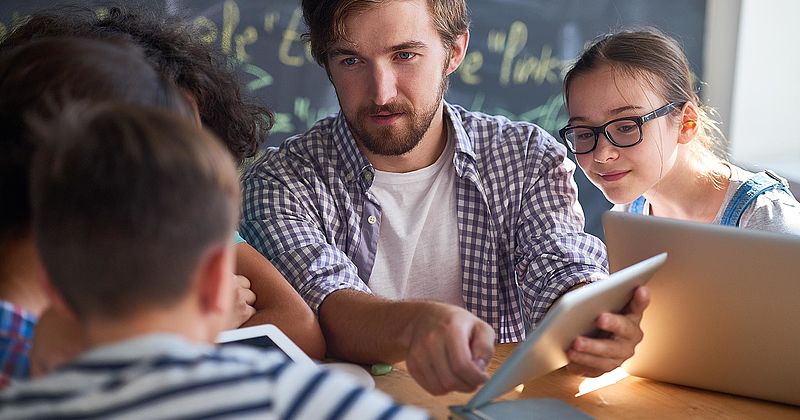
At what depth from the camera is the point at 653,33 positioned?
2.01 m

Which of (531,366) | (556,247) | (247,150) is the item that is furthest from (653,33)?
(531,366)

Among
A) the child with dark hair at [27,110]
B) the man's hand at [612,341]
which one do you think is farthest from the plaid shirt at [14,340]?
the man's hand at [612,341]

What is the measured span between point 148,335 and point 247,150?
1108mm

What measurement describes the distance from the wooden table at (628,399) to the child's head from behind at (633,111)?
66 cm

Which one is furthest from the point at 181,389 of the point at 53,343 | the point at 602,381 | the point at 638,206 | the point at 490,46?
the point at 490,46

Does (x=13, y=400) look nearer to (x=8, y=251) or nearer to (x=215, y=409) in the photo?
(x=215, y=409)

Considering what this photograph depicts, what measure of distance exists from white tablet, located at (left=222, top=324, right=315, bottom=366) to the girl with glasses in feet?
2.95

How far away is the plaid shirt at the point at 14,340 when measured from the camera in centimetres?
89

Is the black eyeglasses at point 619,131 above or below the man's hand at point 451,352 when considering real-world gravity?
above

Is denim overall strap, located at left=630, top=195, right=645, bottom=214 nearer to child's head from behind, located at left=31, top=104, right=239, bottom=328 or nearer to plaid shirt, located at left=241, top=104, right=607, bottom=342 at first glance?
plaid shirt, located at left=241, top=104, right=607, bottom=342

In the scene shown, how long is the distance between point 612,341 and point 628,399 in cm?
11

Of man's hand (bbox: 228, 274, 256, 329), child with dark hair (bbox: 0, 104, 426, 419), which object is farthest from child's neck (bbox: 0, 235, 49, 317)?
man's hand (bbox: 228, 274, 256, 329)

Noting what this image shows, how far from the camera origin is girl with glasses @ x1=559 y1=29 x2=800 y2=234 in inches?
73.2

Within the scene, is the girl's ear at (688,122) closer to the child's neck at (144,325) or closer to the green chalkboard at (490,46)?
the green chalkboard at (490,46)
